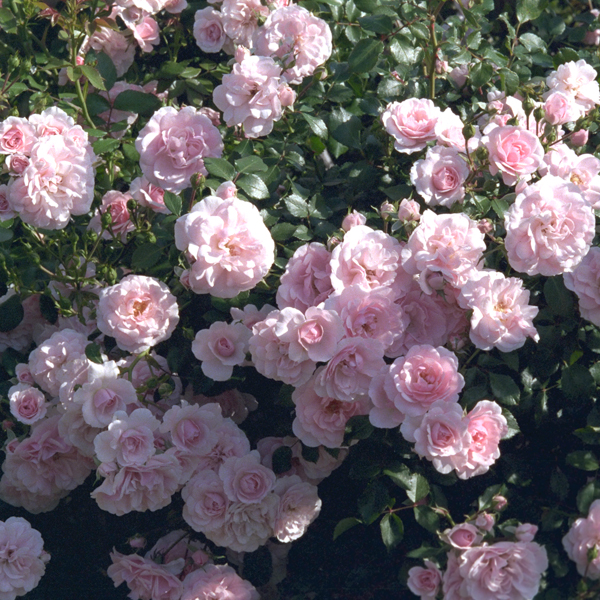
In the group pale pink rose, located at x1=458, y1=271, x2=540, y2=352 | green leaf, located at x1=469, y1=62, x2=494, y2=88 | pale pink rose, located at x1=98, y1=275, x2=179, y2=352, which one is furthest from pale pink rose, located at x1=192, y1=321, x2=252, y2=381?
green leaf, located at x1=469, y1=62, x2=494, y2=88

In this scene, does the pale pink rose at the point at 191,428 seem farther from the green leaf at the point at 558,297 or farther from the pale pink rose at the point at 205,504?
the green leaf at the point at 558,297

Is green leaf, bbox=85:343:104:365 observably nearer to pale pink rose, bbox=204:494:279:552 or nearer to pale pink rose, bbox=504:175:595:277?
pale pink rose, bbox=204:494:279:552

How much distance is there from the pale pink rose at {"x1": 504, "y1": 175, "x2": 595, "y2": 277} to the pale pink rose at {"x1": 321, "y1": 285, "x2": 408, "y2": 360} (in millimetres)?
268

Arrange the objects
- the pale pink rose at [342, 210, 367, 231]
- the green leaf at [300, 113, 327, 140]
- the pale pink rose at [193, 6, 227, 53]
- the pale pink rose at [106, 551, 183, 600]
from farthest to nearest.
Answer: the pale pink rose at [193, 6, 227, 53] < the green leaf at [300, 113, 327, 140] < the pale pink rose at [106, 551, 183, 600] < the pale pink rose at [342, 210, 367, 231]

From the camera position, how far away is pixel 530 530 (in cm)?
146

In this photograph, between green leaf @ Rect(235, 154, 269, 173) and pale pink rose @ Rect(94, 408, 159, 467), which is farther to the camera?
green leaf @ Rect(235, 154, 269, 173)

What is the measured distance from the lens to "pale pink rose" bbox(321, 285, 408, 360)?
153 cm

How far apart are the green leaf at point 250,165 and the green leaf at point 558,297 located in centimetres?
74

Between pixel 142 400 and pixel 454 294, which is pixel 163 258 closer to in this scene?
pixel 142 400

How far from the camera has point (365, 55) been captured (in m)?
1.97

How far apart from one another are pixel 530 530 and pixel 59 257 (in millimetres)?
1254

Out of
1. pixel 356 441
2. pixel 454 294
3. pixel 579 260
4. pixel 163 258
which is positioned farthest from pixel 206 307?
pixel 579 260

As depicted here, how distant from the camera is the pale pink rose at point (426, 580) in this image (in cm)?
153

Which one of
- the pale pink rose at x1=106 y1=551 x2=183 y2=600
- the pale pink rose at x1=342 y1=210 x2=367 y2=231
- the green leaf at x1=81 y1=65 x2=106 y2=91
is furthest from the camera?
the green leaf at x1=81 y1=65 x2=106 y2=91
